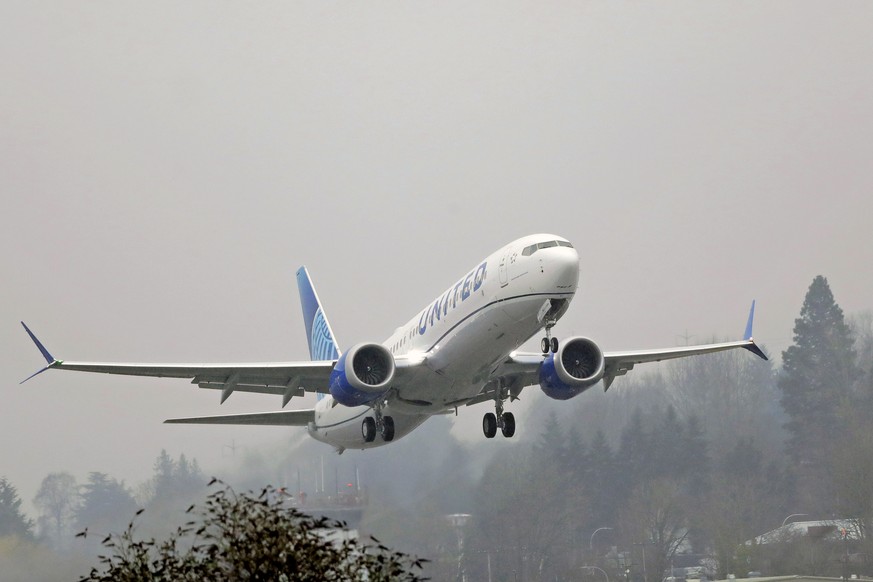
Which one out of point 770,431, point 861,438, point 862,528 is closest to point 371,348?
point 862,528

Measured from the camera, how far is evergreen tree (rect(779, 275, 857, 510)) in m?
58.5

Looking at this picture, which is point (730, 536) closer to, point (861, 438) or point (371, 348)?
point (861, 438)

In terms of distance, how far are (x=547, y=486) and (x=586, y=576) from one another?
19.7 feet

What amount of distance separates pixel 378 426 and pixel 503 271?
7803mm

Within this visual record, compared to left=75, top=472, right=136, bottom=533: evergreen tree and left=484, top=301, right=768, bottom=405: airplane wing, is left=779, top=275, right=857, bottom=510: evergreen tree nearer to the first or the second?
left=484, top=301, right=768, bottom=405: airplane wing

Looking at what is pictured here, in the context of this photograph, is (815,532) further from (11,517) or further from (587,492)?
(11,517)

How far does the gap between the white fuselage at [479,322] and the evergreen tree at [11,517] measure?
65.6 feet

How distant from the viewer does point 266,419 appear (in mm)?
38125

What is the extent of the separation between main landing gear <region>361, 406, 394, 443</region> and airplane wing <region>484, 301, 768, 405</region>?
2.40 m

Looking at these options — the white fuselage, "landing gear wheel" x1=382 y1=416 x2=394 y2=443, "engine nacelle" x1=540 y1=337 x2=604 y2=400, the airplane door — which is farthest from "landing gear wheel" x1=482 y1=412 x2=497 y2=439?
the airplane door

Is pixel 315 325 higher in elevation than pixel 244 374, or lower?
higher

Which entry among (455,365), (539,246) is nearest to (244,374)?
(455,365)

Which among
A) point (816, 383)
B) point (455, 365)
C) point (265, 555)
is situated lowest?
point (265, 555)

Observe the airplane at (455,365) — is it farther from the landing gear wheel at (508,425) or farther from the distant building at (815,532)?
the distant building at (815,532)
